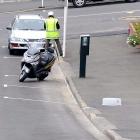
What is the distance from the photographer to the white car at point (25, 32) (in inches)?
1221

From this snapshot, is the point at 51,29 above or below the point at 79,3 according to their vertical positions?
above

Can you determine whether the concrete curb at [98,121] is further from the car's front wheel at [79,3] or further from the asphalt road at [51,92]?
the car's front wheel at [79,3]

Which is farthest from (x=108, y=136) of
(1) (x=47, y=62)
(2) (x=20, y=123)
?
(1) (x=47, y=62)

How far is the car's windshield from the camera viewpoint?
3228 cm

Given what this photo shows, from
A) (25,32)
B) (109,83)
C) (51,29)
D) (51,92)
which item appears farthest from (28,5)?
(51,92)

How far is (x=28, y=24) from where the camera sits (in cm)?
3247

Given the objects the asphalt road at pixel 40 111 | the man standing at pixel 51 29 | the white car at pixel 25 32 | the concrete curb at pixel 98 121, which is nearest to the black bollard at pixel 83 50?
the asphalt road at pixel 40 111

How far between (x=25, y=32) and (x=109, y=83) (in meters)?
10.6

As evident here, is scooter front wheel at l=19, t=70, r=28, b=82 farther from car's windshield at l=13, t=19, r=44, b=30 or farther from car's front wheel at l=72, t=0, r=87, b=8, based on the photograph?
car's front wheel at l=72, t=0, r=87, b=8

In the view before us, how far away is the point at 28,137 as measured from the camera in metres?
13.8

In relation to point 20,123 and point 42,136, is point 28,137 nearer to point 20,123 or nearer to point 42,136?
point 42,136

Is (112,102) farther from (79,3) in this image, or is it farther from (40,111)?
(79,3)

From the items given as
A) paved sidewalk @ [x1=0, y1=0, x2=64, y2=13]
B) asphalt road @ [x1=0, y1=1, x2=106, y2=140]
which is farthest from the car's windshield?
paved sidewalk @ [x1=0, y1=0, x2=64, y2=13]

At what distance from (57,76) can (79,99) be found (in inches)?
237
